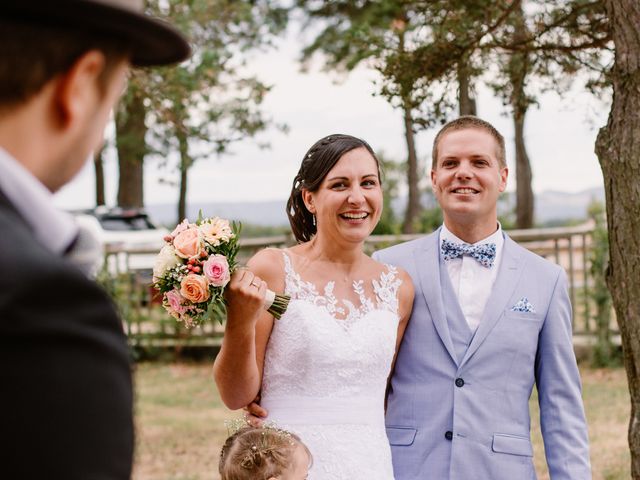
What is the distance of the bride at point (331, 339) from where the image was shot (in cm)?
332

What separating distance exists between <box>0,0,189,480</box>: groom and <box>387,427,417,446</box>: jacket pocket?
258 cm

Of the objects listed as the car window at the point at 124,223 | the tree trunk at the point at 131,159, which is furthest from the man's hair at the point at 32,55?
the car window at the point at 124,223

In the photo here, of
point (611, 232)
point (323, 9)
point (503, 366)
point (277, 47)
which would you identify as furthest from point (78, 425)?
point (323, 9)

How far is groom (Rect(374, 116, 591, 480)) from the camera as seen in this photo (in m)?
3.41

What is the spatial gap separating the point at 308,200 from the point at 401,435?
3.31ft

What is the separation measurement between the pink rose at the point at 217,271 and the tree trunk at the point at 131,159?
54.9ft

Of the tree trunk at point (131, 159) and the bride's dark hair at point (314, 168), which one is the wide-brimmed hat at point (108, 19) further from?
the tree trunk at point (131, 159)

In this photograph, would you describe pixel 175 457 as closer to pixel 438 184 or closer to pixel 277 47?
pixel 438 184

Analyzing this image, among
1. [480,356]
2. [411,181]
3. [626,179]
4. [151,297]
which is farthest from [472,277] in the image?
[411,181]

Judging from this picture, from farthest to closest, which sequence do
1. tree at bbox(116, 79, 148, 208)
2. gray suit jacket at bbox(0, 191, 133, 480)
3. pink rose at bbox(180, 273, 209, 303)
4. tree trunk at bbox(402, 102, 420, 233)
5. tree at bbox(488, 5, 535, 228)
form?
tree trunk at bbox(402, 102, 420, 233) < tree at bbox(116, 79, 148, 208) < tree at bbox(488, 5, 535, 228) < pink rose at bbox(180, 273, 209, 303) < gray suit jacket at bbox(0, 191, 133, 480)

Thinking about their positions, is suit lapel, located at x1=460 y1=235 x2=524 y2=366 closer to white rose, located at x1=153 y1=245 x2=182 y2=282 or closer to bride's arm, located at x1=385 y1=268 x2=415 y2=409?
bride's arm, located at x1=385 y1=268 x2=415 y2=409

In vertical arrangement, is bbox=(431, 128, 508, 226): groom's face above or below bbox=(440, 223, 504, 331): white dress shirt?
above

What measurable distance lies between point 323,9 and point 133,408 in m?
21.0

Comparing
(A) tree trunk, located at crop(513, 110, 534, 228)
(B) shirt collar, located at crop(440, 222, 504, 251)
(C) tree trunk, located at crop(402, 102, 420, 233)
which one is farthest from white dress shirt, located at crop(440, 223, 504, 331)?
(A) tree trunk, located at crop(513, 110, 534, 228)
